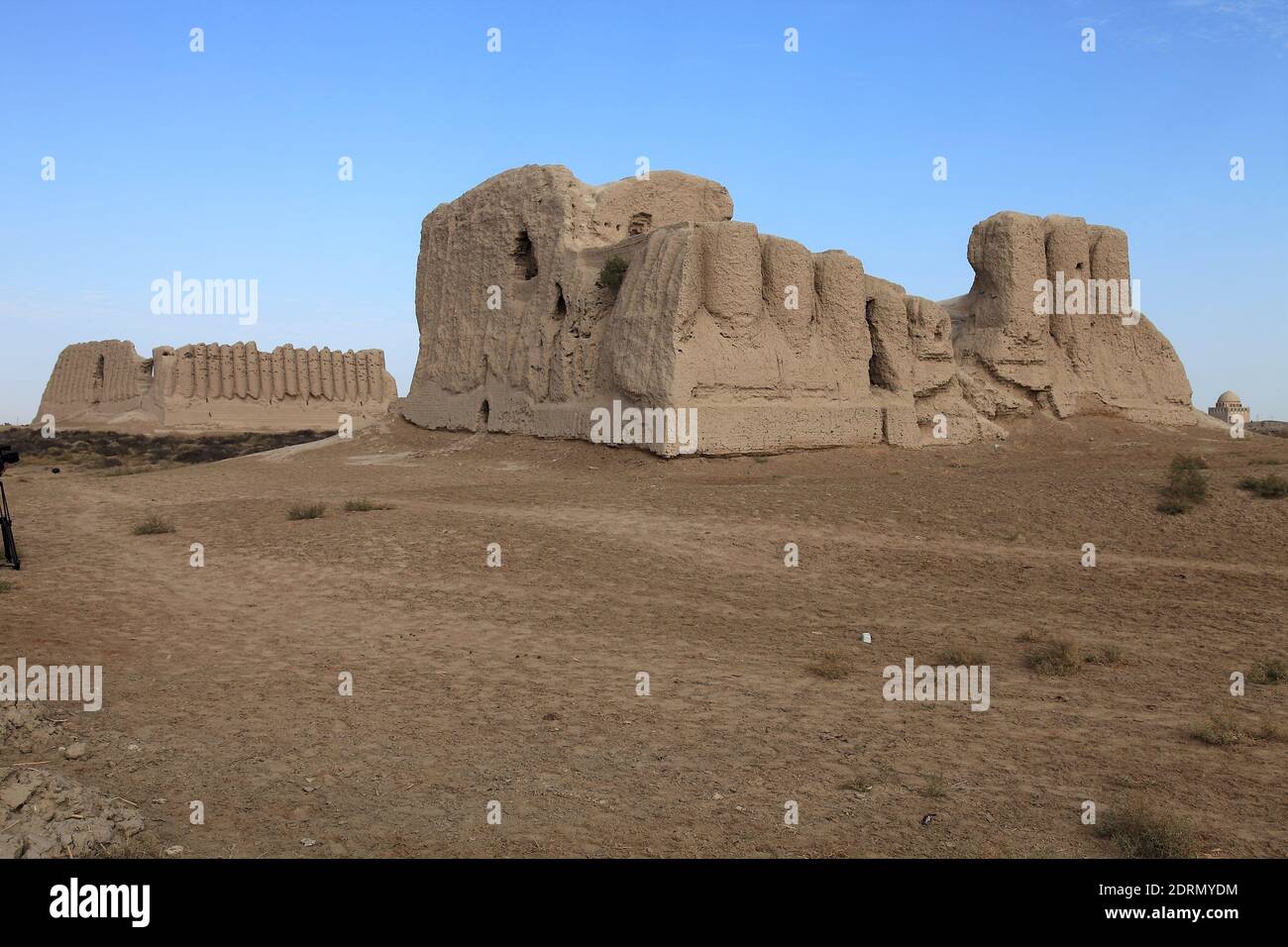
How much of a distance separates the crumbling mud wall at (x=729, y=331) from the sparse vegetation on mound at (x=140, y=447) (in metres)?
8.15

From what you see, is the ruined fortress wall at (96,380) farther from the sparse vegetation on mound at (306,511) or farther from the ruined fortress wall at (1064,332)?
the ruined fortress wall at (1064,332)

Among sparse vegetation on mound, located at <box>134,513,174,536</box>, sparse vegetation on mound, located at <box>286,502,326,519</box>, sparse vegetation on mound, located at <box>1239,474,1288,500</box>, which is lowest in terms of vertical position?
sparse vegetation on mound, located at <box>134,513,174,536</box>

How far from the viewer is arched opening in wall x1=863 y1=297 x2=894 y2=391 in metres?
17.7

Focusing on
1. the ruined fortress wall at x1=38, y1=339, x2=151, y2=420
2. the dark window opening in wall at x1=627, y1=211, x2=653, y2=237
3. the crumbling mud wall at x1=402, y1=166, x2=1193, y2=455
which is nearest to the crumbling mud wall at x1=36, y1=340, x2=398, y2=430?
the ruined fortress wall at x1=38, y1=339, x2=151, y2=420

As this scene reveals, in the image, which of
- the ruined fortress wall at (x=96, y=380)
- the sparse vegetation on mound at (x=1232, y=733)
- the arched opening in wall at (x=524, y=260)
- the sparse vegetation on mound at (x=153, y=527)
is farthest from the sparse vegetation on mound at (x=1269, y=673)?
the ruined fortress wall at (x=96, y=380)

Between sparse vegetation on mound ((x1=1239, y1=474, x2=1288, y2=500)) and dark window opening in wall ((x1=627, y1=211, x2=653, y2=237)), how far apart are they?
11852mm

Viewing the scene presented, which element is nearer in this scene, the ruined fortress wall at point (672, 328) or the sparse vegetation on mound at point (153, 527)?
the sparse vegetation on mound at point (153, 527)

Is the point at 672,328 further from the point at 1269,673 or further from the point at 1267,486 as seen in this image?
the point at 1269,673

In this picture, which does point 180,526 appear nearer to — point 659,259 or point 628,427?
point 628,427

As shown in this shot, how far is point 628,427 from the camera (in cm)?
1517

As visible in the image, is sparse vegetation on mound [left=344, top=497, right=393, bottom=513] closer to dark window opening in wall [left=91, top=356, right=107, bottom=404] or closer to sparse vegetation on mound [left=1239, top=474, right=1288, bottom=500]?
sparse vegetation on mound [left=1239, top=474, right=1288, bottom=500]

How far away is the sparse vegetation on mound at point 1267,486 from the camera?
956 cm

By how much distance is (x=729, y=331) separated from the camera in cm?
1521

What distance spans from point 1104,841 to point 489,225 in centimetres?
1820
